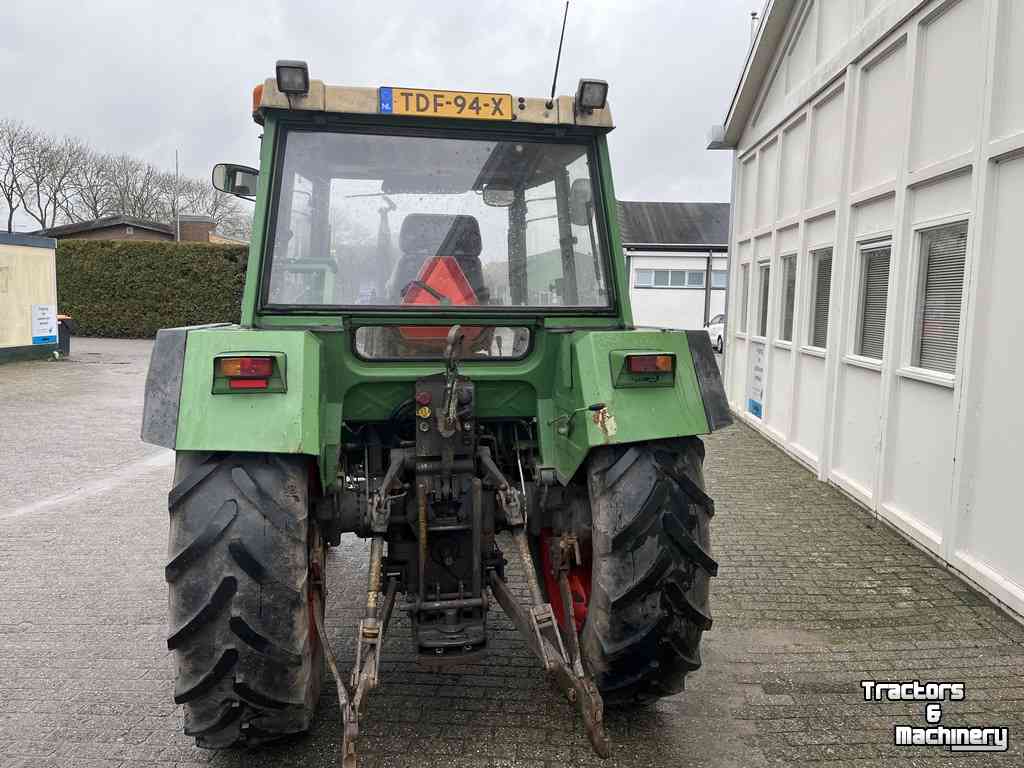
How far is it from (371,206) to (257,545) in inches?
58.3

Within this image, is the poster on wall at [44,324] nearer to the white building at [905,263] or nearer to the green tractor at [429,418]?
the white building at [905,263]

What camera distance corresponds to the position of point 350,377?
3283 millimetres

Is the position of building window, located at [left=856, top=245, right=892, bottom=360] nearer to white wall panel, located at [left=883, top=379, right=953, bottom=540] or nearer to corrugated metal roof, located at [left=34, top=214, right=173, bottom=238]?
white wall panel, located at [left=883, top=379, right=953, bottom=540]

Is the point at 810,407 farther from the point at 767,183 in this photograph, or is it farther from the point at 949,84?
the point at 949,84

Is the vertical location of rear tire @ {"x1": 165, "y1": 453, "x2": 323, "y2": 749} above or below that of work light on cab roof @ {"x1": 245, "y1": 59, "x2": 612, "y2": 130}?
below

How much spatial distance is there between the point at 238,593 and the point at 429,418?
0.95m

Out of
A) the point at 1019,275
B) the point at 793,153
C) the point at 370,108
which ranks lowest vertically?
the point at 1019,275

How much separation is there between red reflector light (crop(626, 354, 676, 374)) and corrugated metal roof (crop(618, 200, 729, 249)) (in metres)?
28.4

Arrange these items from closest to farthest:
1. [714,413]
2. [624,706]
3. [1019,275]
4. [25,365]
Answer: [714,413] < [624,706] < [1019,275] < [25,365]

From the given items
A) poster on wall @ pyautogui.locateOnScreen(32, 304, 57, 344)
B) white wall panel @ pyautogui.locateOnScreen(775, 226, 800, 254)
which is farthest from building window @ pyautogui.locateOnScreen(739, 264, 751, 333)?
poster on wall @ pyautogui.locateOnScreen(32, 304, 57, 344)

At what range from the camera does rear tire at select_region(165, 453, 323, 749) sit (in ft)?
8.64

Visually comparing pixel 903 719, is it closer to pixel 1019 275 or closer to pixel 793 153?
pixel 1019 275

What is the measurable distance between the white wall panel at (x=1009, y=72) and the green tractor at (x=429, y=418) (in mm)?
2801

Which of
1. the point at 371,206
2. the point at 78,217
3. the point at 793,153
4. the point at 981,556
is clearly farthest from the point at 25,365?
the point at 78,217
